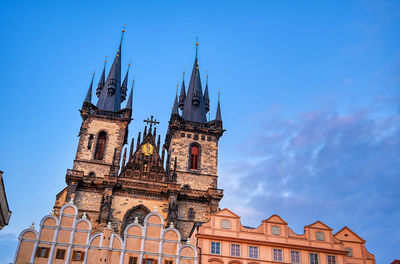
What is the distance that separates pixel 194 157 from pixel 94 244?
23.3 meters

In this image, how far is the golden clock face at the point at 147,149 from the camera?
44219 millimetres

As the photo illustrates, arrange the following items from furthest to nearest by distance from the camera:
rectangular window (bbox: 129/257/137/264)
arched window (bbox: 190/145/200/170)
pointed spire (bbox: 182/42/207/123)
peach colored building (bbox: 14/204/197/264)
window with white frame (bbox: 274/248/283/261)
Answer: pointed spire (bbox: 182/42/207/123) < arched window (bbox: 190/145/200/170) < window with white frame (bbox: 274/248/283/261) < rectangular window (bbox: 129/257/137/264) < peach colored building (bbox: 14/204/197/264)

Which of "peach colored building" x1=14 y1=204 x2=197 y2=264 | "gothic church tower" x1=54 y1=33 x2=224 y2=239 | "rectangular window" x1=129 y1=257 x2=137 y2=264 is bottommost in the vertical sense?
"rectangular window" x1=129 y1=257 x2=137 y2=264

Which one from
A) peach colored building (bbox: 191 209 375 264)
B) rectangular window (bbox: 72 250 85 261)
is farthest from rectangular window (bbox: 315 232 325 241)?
rectangular window (bbox: 72 250 85 261)

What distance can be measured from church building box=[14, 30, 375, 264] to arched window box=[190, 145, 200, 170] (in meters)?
0.11

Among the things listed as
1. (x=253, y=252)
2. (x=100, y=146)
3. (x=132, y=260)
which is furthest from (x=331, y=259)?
(x=100, y=146)

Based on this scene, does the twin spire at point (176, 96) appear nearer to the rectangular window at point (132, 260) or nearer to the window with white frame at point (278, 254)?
the window with white frame at point (278, 254)

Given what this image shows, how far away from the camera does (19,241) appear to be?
22.0m

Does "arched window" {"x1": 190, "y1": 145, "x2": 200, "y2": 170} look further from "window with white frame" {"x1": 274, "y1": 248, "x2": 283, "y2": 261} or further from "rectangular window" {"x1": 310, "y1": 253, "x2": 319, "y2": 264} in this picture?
"rectangular window" {"x1": 310, "y1": 253, "x2": 319, "y2": 264}

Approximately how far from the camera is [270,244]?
26.0 m

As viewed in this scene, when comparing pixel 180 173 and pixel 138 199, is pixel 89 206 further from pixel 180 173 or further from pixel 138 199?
pixel 180 173

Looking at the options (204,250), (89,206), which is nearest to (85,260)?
(204,250)

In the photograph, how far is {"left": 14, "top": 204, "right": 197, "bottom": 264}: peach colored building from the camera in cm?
2216

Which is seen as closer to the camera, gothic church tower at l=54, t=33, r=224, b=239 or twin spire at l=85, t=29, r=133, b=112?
gothic church tower at l=54, t=33, r=224, b=239
